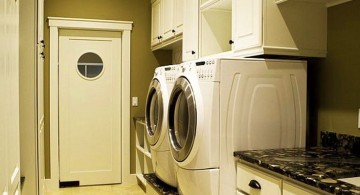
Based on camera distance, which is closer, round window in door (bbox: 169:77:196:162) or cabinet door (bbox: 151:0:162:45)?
round window in door (bbox: 169:77:196:162)

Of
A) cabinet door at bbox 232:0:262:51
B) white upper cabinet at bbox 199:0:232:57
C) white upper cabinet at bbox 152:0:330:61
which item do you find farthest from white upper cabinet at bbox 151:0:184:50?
cabinet door at bbox 232:0:262:51

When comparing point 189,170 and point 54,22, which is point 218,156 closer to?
point 189,170

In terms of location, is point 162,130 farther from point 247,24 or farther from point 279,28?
point 279,28

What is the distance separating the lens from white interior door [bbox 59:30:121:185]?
4.50 m

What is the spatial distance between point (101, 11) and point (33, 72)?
245cm

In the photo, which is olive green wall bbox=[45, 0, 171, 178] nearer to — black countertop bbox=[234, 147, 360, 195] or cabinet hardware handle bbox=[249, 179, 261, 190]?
black countertop bbox=[234, 147, 360, 195]

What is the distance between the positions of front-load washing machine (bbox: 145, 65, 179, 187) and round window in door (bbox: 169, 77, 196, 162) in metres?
0.21

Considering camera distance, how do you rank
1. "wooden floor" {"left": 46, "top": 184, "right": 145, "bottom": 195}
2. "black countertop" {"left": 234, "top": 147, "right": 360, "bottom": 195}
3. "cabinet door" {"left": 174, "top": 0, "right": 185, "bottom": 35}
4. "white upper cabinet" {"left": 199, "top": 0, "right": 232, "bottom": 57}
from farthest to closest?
"wooden floor" {"left": 46, "top": 184, "right": 145, "bottom": 195}
"cabinet door" {"left": 174, "top": 0, "right": 185, "bottom": 35}
"white upper cabinet" {"left": 199, "top": 0, "right": 232, "bottom": 57}
"black countertop" {"left": 234, "top": 147, "right": 360, "bottom": 195}

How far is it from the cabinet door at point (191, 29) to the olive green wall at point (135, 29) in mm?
1468

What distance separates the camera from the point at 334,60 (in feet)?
7.46

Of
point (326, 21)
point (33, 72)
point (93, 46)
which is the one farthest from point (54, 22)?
point (326, 21)

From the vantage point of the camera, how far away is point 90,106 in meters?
4.60
